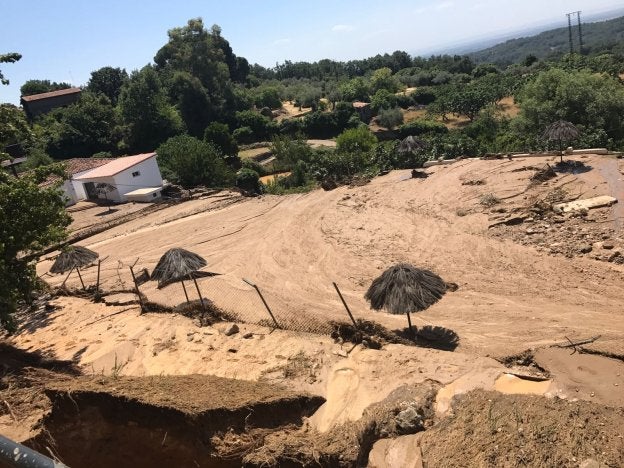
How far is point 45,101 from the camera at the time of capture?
7025 centimetres

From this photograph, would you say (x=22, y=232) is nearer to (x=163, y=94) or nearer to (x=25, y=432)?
(x=25, y=432)

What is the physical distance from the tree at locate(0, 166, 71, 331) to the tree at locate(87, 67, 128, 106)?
74989 millimetres

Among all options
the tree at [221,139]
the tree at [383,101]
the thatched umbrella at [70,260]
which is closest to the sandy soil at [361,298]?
the thatched umbrella at [70,260]

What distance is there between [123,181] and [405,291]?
28192 mm

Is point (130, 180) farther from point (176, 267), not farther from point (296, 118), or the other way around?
point (296, 118)

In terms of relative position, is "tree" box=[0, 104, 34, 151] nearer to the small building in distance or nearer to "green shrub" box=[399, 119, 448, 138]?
"green shrub" box=[399, 119, 448, 138]

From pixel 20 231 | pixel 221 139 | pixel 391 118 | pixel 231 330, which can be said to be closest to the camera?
pixel 20 231

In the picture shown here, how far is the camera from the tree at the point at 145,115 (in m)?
54.0

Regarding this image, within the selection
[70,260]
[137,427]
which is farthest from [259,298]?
[137,427]

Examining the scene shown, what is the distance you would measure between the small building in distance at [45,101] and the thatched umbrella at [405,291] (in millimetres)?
69610

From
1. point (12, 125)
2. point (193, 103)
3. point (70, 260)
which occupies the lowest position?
point (70, 260)

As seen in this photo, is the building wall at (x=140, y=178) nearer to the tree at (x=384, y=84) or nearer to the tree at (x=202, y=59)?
the tree at (x=202, y=59)

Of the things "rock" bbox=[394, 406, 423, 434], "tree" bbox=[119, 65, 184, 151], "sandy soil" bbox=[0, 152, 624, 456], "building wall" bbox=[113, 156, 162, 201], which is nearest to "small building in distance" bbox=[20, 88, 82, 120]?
"tree" bbox=[119, 65, 184, 151]

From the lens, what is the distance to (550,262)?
15852 mm
